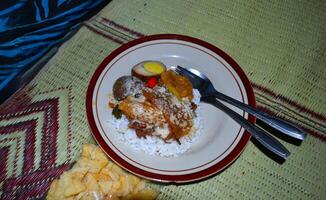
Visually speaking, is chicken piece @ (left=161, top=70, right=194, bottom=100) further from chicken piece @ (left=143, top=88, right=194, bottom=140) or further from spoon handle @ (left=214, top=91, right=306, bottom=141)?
spoon handle @ (left=214, top=91, right=306, bottom=141)

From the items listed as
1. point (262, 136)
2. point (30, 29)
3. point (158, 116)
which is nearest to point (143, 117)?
point (158, 116)

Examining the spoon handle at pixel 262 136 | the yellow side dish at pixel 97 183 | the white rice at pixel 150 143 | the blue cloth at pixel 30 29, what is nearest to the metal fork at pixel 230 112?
the spoon handle at pixel 262 136

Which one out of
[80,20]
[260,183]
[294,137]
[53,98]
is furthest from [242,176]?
[80,20]

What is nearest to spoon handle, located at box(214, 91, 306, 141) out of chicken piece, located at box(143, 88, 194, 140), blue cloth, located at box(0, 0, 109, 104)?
chicken piece, located at box(143, 88, 194, 140)

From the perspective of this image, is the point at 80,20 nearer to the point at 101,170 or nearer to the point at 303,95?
the point at 101,170

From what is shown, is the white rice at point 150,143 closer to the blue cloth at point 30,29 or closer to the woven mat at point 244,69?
the woven mat at point 244,69

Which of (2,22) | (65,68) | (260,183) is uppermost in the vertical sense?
(2,22)

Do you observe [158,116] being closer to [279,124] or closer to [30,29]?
[279,124]
